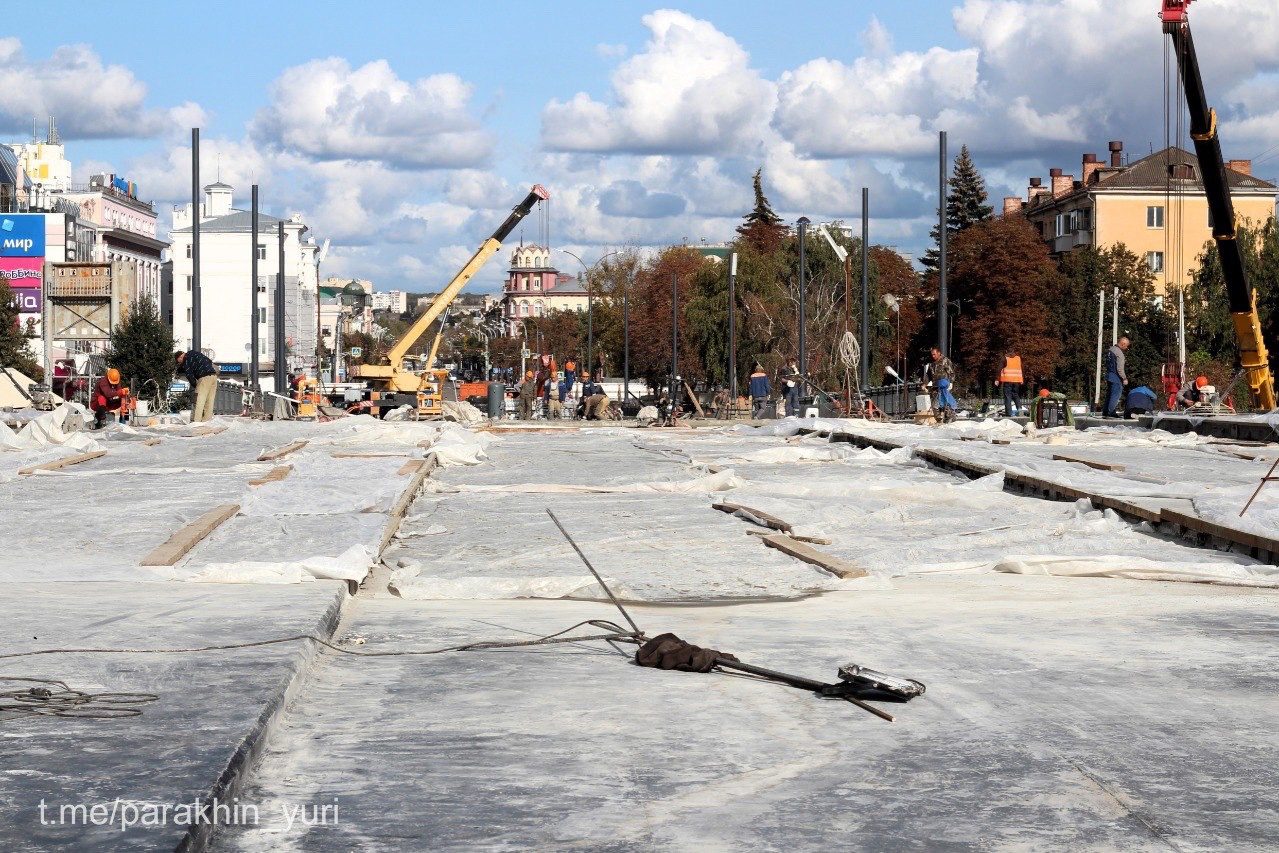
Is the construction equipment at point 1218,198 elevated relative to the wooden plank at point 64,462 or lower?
elevated

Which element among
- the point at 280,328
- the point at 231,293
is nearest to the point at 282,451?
the point at 280,328

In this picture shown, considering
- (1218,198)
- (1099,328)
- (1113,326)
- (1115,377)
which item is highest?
(1218,198)

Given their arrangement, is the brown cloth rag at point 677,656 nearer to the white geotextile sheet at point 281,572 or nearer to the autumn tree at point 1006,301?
the white geotextile sheet at point 281,572

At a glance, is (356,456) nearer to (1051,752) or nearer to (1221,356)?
(1051,752)

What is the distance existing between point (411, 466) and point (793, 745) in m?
11.7

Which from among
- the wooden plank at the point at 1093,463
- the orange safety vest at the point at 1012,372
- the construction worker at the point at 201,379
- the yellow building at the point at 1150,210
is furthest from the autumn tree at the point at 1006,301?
the wooden plank at the point at 1093,463

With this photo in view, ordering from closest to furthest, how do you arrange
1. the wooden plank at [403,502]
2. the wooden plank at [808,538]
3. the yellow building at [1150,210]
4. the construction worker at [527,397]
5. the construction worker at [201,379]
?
1. the wooden plank at [403,502]
2. the wooden plank at [808,538]
3. the construction worker at [201,379]
4. the construction worker at [527,397]
5. the yellow building at [1150,210]

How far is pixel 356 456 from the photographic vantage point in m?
18.1

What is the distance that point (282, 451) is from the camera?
63.7 ft

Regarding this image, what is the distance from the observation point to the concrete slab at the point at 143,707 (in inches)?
148

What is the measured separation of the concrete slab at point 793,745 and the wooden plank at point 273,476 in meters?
6.82

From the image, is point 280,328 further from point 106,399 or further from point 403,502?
point 403,502

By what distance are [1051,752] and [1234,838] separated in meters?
0.92

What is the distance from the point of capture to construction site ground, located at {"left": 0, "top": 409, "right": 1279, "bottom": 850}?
4.11 m
